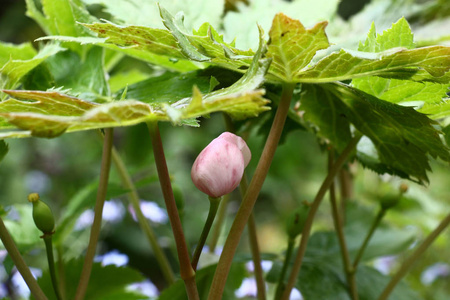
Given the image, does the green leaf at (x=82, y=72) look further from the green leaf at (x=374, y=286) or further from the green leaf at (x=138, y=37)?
the green leaf at (x=374, y=286)

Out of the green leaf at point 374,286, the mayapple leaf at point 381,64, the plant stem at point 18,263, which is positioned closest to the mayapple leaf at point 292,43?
the mayapple leaf at point 381,64

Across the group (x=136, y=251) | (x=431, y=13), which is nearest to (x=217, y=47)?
(x=431, y=13)

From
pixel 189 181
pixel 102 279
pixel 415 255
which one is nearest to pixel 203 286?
pixel 102 279

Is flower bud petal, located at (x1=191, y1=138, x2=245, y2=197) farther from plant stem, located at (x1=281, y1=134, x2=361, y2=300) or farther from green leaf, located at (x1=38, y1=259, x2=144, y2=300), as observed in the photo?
green leaf, located at (x1=38, y1=259, x2=144, y2=300)

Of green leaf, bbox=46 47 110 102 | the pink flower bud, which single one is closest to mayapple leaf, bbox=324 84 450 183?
the pink flower bud

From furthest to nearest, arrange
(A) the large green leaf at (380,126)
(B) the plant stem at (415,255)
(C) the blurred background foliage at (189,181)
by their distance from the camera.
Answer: (C) the blurred background foliage at (189,181) < (B) the plant stem at (415,255) < (A) the large green leaf at (380,126)

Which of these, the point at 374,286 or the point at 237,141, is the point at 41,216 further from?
the point at 374,286

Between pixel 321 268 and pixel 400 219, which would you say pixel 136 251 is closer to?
pixel 400 219
